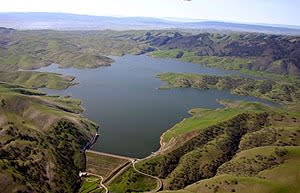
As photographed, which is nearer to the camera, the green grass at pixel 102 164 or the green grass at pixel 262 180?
the green grass at pixel 262 180

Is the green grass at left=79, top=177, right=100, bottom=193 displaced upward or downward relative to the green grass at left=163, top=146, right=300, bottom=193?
downward

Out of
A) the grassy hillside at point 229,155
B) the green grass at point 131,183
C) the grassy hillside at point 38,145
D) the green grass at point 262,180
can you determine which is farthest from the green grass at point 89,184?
the green grass at point 262,180

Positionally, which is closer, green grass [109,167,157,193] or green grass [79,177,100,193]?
green grass [79,177,100,193]

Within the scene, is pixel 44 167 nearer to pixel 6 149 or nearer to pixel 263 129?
pixel 6 149

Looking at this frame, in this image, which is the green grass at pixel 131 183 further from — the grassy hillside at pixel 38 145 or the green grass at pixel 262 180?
the green grass at pixel 262 180

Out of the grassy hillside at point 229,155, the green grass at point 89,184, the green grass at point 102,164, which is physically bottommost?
the green grass at point 89,184

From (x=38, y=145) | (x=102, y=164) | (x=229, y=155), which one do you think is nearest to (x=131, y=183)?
(x=102, y=164)

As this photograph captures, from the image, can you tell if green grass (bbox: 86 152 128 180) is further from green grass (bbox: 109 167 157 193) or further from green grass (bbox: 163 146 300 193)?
green grass (bbox: 163 146 300 193)

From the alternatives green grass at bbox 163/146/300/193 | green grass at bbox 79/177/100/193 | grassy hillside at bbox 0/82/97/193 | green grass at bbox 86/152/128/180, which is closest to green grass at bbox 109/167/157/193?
green grass at bbox 79/177/100/193
